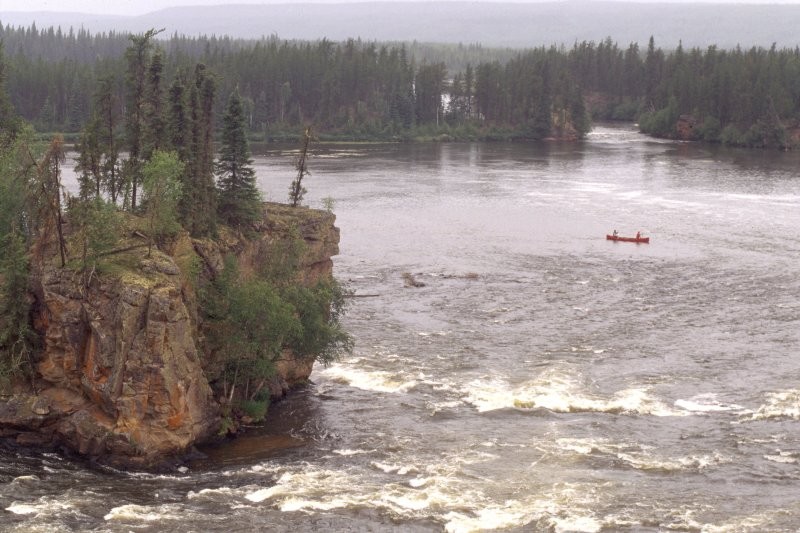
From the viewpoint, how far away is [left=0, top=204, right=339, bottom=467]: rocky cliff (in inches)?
1716

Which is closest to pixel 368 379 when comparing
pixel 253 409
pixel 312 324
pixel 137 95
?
pixel 312 324

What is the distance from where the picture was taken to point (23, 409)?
45219mm

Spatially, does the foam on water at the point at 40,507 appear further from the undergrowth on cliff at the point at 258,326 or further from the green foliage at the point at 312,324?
the green foliage at the point at 312,324

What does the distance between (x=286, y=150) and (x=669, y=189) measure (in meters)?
57.9

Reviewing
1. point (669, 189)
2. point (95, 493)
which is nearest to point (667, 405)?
point (95, 493)

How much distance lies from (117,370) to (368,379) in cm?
1505

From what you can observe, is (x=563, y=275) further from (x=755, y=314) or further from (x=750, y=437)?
(x=750, y=437)

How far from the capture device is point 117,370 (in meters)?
43.6

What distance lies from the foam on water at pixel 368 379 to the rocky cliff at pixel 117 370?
933 cm

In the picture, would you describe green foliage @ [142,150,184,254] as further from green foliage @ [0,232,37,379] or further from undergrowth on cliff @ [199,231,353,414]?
green foliage @ [0,232,37,379]

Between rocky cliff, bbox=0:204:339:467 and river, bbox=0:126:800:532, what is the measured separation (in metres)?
1.44

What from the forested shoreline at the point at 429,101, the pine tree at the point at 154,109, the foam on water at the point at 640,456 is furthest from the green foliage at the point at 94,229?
the forested shoreline at the point at 429,101

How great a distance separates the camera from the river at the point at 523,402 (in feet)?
132

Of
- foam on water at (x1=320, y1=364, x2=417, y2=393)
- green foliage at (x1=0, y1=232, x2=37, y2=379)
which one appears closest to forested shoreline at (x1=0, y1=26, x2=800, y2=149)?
foam on water at (x1=320, y1=364, x2=417, y2=393)
